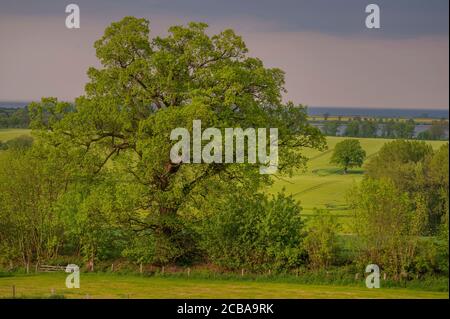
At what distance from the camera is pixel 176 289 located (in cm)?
3481

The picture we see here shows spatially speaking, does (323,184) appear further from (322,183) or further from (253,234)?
(253,234)


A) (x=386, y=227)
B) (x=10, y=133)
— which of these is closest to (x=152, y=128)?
(x=386, y=227)

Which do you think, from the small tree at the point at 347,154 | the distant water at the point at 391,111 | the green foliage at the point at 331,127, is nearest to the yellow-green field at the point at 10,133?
the distant water at the point at 391,111

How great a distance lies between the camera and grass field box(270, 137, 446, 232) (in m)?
70.8

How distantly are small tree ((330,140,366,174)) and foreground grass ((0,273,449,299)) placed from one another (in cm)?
5657
